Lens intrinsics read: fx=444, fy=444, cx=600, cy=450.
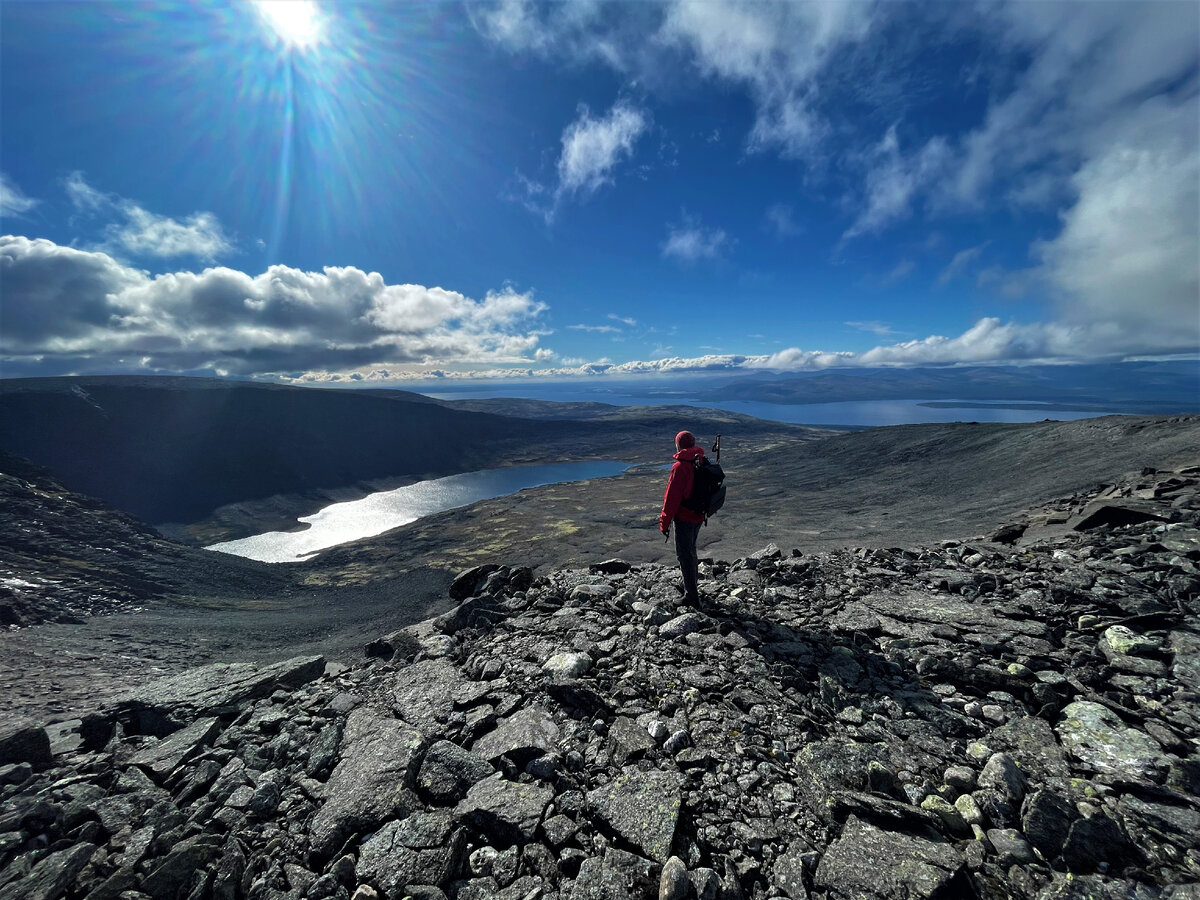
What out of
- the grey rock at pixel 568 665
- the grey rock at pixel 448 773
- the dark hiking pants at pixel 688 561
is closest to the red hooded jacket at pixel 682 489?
the dark hiking pants at pixel 688 561

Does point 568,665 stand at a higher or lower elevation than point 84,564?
higher

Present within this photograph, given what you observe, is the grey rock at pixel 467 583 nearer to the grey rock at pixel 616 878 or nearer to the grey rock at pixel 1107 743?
the grey rock at pixel 616 878

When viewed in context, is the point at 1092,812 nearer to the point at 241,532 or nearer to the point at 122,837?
the point at 122,837

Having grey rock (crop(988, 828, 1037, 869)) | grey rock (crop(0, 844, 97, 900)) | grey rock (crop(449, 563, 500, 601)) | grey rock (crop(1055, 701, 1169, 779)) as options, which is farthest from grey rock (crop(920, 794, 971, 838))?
grey rock (crop(449, 563, 500, 601))

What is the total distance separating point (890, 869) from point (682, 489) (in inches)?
205

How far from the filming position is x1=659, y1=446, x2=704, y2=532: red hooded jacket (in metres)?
7.71

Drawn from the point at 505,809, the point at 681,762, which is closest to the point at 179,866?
the point at 505,809

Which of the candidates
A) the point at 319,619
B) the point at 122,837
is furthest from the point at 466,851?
the point at 319,619

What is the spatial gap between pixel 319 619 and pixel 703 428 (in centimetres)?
18334

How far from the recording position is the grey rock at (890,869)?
2.98 m

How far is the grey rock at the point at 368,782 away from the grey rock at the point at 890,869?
3587 millimetres

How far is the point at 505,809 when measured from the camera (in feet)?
12.8

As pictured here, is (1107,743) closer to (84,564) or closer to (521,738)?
(521,738)

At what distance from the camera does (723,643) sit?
6.33 meters
